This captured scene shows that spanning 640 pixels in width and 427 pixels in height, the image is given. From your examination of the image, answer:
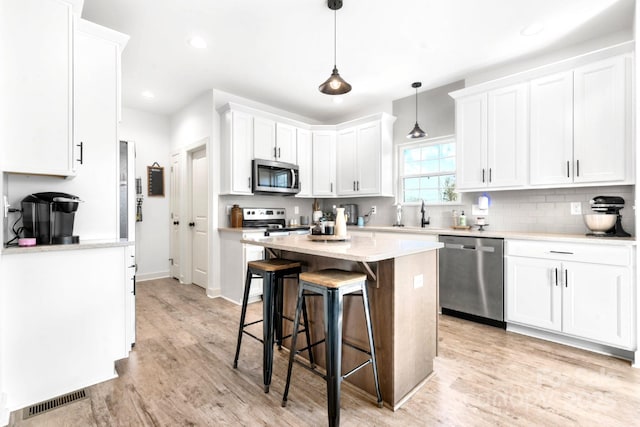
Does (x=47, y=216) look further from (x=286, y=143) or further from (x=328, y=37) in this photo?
(x=286, y=143)

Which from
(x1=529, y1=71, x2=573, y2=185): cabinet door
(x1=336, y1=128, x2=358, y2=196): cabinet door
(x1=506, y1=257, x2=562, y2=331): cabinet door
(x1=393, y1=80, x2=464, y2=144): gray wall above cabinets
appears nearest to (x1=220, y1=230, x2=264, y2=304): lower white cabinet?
(x1=336, y1=128, x2=358, y2=196): cabinet door

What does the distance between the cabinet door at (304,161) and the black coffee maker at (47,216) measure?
3.14 meters

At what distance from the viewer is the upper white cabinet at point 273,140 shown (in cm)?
426

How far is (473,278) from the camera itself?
10.4 feet

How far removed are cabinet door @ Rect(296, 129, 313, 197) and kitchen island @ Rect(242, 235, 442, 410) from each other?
2.74 meters

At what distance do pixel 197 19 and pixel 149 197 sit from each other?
332cm

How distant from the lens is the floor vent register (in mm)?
1765

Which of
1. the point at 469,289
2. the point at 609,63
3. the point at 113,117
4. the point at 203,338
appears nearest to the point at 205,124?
the point at 113,117

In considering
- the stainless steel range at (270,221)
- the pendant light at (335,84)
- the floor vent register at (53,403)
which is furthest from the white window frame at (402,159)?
the floor vent register at (53,403)

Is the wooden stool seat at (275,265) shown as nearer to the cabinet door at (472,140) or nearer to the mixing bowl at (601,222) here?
the cabinet door at (472,140)

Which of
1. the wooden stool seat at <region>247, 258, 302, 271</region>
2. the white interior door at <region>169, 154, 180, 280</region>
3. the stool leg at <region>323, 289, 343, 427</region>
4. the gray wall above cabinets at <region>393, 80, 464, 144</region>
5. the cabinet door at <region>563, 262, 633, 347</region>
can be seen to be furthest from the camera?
the white interior door at <region>169, 154, 180, 280</region>

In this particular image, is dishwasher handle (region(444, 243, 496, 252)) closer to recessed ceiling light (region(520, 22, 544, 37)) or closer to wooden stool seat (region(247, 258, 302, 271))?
wooden stool seat (region(247, 258, 302, 271))

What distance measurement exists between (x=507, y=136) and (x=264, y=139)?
2970 mm

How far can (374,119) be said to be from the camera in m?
4.50
